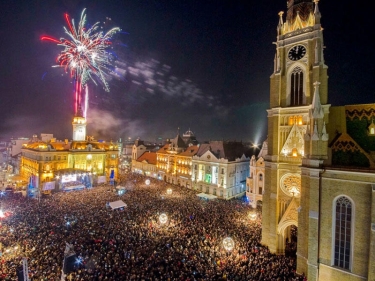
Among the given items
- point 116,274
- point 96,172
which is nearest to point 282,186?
point 116,274

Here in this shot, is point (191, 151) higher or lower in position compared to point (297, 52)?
lower

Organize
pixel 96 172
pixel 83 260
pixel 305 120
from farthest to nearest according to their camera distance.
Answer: pixel 96 172 < pixel 305 120 < pixel 83 260

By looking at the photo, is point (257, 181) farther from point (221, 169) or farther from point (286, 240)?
point (286, 240)

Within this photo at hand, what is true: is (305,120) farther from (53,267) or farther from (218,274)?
(53,267)

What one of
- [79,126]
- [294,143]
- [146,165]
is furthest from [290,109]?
[79,126]

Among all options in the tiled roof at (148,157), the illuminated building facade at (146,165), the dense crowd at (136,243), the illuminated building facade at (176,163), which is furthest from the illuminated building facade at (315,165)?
the tiled roof at (148,157)

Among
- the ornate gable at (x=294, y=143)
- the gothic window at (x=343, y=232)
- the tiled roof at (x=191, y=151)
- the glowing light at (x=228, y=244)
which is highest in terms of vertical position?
the ornate gable at (x=294, y=143)

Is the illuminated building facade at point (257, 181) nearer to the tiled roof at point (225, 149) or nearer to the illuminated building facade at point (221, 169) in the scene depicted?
the illuminated building facade at point (221, 169)
